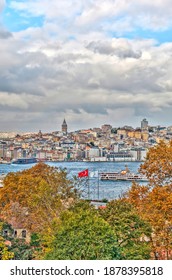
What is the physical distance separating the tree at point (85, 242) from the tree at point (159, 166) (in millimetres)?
2390

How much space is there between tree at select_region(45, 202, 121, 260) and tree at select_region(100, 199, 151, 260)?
843 millimetres

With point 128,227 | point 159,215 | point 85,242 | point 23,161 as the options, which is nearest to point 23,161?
point 23,161

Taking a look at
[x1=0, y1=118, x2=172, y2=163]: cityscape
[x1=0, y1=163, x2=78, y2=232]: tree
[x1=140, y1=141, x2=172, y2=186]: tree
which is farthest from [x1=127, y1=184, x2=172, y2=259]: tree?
[x1=0, y1=118, x2=172, y2=163]: cityscape

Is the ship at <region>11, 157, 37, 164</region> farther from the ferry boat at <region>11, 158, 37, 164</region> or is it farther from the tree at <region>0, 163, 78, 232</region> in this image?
the tree at <region>0, 163, 78, 232</region>

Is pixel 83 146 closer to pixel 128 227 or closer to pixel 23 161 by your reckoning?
pixel 23 161

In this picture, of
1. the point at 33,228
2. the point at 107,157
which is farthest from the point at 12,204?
the point at 107,157

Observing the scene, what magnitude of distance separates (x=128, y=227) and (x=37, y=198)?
3.73m

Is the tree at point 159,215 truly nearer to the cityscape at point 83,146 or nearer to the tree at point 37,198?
the tree at point 37,198

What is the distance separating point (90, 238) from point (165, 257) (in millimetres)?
2736

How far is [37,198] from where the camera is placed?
33.0 feet

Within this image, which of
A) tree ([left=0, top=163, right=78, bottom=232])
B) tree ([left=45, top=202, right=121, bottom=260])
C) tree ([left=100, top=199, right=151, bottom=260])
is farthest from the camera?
tree ([left=0, top=163, right=78, bottom=232])

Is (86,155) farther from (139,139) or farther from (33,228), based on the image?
(33,228)

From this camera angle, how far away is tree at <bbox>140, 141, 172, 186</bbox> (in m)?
7.77
